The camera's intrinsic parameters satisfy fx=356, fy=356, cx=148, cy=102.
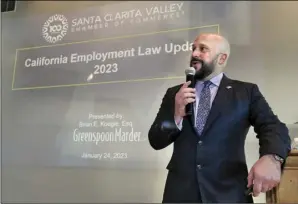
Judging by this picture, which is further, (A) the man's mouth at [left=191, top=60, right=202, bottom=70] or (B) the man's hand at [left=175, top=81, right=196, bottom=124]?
(A) the man's mouth at [left=191, top=60, right=202, bottom=70]


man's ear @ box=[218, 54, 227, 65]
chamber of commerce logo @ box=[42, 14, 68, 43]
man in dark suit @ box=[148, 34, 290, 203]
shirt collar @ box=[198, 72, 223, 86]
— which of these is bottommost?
man in dark suit @ box=[148, 34, 290, 203]

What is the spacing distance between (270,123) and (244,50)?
0.67m

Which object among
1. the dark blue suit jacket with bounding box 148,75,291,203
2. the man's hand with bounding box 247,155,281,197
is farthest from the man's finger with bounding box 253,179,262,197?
the dark blue suit jacket with bounding box 148,75,291,203

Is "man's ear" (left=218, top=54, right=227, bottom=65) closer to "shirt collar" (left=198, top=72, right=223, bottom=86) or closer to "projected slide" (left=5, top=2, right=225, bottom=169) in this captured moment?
"shirt collar" (left=198, top=72, right=223, bottom=86)

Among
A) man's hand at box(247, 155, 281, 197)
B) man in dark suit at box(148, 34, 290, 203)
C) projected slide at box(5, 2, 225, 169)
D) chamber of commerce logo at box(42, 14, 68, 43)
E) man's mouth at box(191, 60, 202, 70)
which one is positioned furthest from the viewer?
chamber of commerce logo at box(42, 14, 68, 43)

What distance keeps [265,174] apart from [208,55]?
0.51m

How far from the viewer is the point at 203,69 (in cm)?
138

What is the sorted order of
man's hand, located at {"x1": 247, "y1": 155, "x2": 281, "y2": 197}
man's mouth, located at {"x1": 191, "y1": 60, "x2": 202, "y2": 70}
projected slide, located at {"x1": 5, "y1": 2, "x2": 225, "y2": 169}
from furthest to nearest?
projected slide, located at {"x1": 5, "y1": 2, "x2": 225, "y2": 169}
man's mouth, located at {"x1": 191, "y1": 60, "x2": 202, "y2": 70}
man's hand, located at {"x1": 247, "y1": 155, "x2": 281, "y2": 197}

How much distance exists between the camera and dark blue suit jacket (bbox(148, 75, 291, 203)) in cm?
124

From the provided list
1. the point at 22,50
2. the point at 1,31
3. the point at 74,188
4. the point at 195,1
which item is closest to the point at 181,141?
the point at 74,188

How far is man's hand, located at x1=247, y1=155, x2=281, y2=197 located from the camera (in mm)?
1109

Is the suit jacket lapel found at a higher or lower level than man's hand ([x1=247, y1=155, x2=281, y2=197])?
higher

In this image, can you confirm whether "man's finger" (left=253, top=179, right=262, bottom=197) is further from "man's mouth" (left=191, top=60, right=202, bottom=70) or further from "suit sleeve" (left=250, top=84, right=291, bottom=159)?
"man's mouth" (left=191, top=60, right=202, bottom=70)

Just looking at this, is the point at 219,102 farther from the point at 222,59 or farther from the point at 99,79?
the point at 99,79
